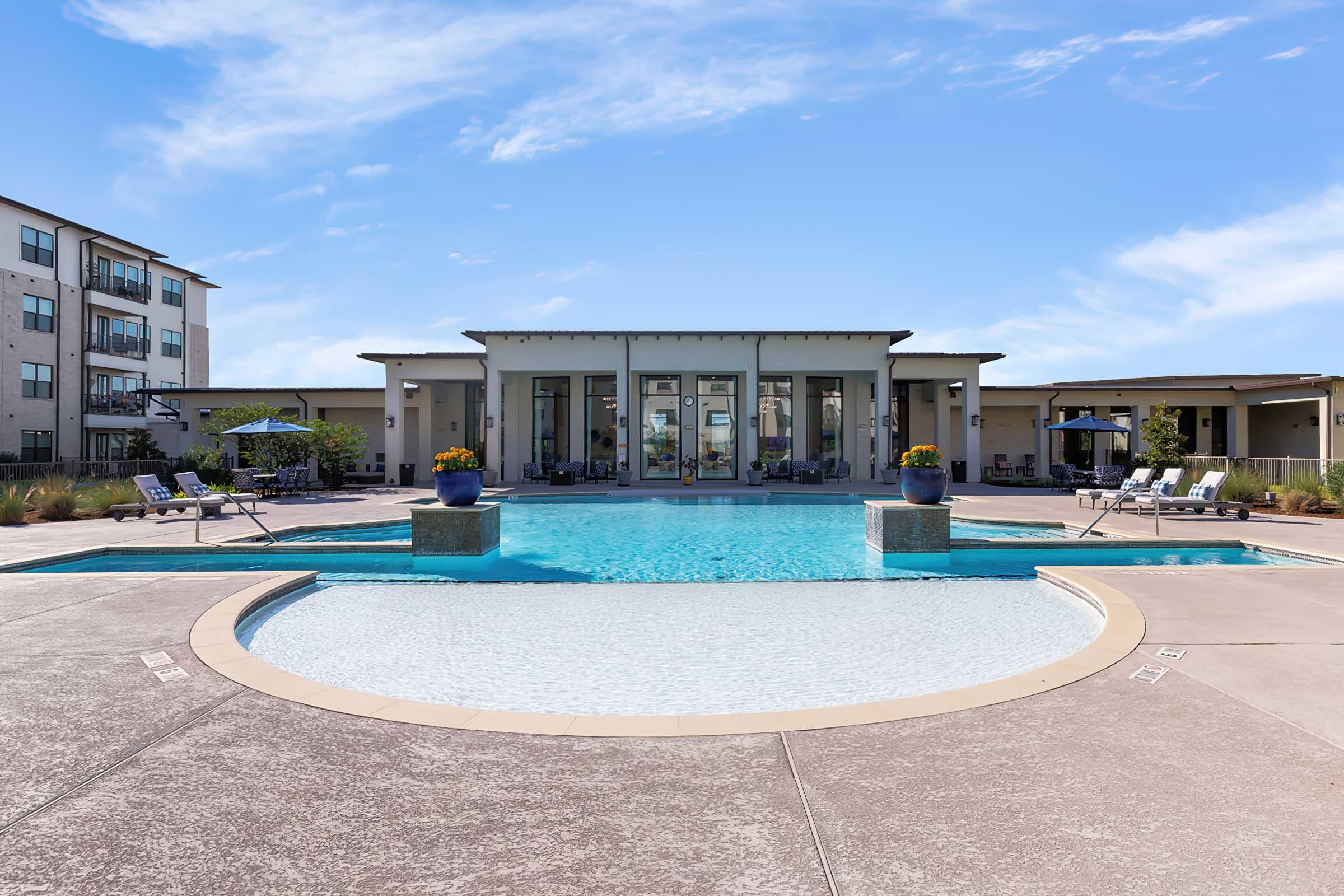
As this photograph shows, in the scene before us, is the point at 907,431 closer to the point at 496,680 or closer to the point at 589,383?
the point at 589,383

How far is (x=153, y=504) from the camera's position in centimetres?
1394

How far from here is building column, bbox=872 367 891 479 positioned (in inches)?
904

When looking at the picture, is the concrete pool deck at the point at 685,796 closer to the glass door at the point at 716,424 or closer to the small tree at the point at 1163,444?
the small tree at the point at 1163,444

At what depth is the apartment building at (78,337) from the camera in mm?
27656

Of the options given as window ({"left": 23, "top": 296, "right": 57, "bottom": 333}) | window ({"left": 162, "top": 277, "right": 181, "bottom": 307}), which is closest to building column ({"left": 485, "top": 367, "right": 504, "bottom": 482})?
window ({"left": 23, "top": 296, "right": 57, "bottom": 333})

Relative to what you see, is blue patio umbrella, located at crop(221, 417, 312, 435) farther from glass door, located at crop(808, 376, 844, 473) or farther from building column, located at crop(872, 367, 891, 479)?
building column, located at crop(872, 367, 891, 479)

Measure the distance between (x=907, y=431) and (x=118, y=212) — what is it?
35697mm

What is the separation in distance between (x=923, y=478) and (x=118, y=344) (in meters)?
38.2

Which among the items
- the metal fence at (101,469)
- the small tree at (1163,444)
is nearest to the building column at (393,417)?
the metal fence at (101,469)

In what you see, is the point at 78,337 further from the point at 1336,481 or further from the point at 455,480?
the point at 1336,481

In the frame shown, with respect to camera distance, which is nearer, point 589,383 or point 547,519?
point 547,519

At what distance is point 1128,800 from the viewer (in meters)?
2.63

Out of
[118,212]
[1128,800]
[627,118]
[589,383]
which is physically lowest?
[1128,800]

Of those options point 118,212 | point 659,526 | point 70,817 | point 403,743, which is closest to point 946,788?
point 403,743
